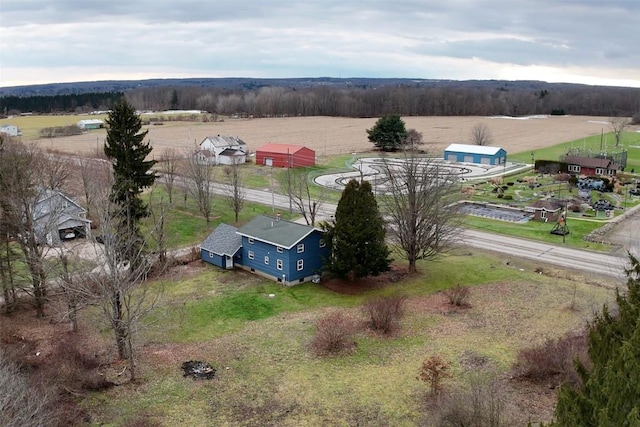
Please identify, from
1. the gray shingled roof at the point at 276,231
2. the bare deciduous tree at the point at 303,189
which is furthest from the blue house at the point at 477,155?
the gray shingled roof at the point at 276,231

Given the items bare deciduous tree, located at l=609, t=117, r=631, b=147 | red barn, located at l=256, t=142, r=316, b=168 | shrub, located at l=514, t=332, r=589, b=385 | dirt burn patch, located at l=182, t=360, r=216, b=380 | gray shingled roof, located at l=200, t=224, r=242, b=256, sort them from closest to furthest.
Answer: shrub, located at l=514, t=332, r=589, b=385, dirt burn patch, located at l=182, t=360, r=216, b=380, gray shingled roof, located at l=200, t=224, r=242, b=256, red barn, located at l=256, t=142, r=316, b=168, bare deciduous tree, located at l=609, t=117, r=631, b=147

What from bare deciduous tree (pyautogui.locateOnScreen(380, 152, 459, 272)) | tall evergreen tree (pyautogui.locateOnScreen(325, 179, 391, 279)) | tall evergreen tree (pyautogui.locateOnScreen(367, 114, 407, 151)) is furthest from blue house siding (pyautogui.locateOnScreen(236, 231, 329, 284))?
tall evergreen tree (pyautogui.locateOnScreen(367, 114, 407, 151))

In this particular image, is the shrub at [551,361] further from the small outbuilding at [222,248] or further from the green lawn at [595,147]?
the green lawn at [595,147]

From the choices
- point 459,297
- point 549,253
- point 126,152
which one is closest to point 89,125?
point 126,152

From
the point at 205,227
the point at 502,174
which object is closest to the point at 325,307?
the point at 205,227

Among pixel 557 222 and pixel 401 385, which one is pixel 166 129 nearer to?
pixel 557 222

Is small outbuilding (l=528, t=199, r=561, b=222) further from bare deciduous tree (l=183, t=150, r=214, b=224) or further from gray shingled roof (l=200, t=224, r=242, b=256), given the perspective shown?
bare deciduous tree (l=183, t=150, r=214, b=224)
